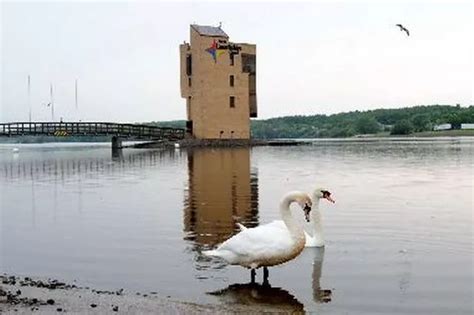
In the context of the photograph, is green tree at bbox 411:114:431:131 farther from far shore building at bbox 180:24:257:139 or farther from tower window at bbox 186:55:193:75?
tower window at bbox 186:55:193:75

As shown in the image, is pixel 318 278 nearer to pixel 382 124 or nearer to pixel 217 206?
pixel 217 206

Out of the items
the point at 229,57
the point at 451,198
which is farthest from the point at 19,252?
the point at 229,57

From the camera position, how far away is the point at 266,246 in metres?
8.12

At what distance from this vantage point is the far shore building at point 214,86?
2618 inches

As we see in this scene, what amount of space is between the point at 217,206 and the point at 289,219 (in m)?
8.41

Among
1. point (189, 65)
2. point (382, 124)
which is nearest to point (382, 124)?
point (382, 124)

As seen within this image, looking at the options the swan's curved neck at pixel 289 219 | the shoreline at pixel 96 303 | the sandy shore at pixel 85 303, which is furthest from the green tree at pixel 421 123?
the sandy shore at pixel 85 303

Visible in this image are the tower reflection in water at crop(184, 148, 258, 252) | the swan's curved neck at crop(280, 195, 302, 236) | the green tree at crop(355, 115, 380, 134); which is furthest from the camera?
the green tree at crop(355, 115, 380, 134)

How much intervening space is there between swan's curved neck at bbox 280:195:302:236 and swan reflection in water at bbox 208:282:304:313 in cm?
74

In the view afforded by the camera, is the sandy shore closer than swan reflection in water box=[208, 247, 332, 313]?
Yes

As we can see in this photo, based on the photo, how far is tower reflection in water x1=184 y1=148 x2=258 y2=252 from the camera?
484 inches

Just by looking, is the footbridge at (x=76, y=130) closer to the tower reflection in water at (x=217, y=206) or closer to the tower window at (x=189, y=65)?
the tower window at (x=189, y=65)

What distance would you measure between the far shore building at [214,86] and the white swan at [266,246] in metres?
58.4

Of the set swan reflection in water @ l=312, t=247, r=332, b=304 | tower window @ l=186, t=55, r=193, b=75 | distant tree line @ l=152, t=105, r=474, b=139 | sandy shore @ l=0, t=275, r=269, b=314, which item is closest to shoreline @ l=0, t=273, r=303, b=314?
sandy shore @ l=0, t=275, r=269, b=314
